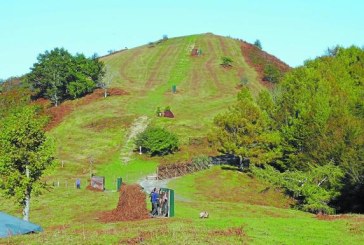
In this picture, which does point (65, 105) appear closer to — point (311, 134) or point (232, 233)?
point (311, 134)

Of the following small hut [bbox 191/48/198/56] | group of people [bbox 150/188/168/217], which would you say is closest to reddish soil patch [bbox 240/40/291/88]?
small hut [bbox 191/48/198/56]

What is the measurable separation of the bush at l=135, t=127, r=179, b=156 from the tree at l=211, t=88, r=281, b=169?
10.1 m

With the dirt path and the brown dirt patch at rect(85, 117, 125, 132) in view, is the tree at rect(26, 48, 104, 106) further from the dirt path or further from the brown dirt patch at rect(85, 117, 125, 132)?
the dirt path

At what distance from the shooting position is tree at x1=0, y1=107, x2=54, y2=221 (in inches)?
1441

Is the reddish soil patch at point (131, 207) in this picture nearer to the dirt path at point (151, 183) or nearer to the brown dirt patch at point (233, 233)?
the brown dirt patch at point (233, 233)

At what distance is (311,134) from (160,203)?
28524mm

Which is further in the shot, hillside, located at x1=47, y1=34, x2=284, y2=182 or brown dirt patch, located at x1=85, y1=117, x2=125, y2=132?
brown dirt patch, located at x1=85, y1=117, x2=125, y2=132

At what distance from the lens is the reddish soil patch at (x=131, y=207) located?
33.9 metres

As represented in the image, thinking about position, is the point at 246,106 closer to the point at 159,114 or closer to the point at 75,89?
the point at 159,114

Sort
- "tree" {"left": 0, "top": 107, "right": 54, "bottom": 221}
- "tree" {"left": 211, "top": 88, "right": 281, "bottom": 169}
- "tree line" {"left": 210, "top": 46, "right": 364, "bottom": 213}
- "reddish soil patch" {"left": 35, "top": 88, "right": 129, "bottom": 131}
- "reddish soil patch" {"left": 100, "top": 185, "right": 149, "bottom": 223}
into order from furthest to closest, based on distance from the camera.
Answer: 1. "reddish soil patch" {"left": 35, "top": 88, "right": 129, "bottom": 131}
2. "tree" {"left": 211, "top": 88, "right": 281, "bottom": 169}
3. "tree line" {"left": 210, "top": 46, "right": 364, "bottom": 213}
4. "tree" {"left": 0, "top": 107, "right": 54, "bottom": 221}
5. "reddish soil patch" {"left": 100, "top": 185, "right": 149, "bottom": 223}

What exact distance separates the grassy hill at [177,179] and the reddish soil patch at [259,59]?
1.02 meters

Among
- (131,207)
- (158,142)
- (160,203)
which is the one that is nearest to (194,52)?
(158,142)

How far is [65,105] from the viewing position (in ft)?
347

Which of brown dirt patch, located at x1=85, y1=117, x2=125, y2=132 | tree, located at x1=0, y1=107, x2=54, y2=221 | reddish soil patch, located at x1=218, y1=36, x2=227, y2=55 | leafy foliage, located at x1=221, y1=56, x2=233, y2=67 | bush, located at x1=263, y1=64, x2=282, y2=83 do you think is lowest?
tree, located at x1=0, y1=107, x2=54, y2=221
